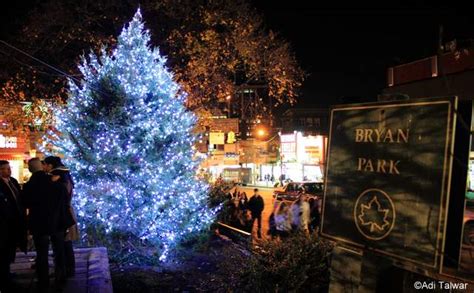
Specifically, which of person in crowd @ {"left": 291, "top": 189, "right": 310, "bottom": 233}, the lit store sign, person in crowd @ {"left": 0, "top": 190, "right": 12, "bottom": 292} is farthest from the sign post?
the lit store sign

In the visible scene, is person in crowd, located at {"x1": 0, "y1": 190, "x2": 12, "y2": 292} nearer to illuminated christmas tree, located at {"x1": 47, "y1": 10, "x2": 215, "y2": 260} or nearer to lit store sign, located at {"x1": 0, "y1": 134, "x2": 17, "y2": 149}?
illuminated christmas tree, located at {"x1": 47, "y1": 10, "x2": 215, "y2": 260}

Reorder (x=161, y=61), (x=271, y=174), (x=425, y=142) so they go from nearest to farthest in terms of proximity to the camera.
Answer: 1. (x=425, y=142)
2. (x=161, y=61)
3. (x=271, y=174)

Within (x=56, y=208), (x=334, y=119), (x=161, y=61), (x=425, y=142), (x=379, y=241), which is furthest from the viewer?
(x=161, y=61)

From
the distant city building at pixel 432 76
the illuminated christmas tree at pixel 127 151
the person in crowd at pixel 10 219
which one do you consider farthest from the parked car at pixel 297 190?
the person in crowd at pixel 10 219

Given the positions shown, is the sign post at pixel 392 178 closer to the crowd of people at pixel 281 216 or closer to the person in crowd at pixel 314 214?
the crowd of people at pixel 281 216

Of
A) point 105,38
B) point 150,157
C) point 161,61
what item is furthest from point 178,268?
point 105,38

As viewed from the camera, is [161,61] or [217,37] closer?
[161,61]

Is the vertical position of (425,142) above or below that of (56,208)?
above

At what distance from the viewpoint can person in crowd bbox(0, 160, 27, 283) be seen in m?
5.27

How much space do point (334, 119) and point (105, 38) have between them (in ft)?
47.2

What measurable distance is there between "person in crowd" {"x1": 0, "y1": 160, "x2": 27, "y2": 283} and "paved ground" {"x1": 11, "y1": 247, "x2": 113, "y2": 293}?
0.53 m

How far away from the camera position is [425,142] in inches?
97.9

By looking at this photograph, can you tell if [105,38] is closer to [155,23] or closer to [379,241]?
[155,23]

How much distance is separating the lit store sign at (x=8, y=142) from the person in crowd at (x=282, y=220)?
1479 cm
